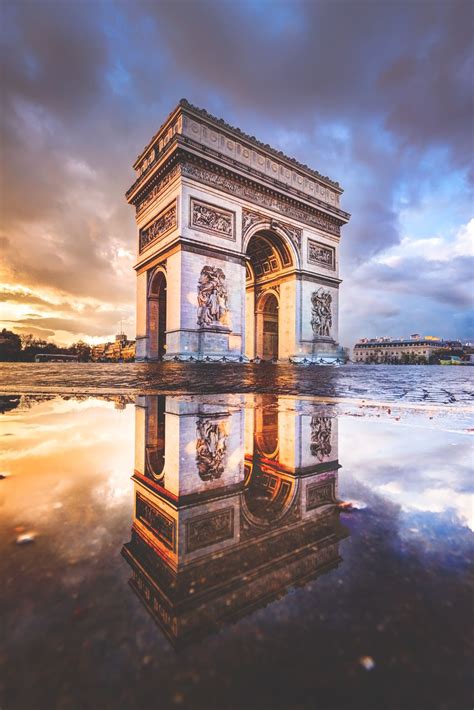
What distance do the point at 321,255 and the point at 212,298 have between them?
7.24 m

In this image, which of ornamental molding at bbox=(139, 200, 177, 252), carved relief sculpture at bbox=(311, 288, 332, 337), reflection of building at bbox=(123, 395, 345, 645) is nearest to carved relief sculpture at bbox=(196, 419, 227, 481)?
reflection of building at bbox=(123, 395, 345, 645)

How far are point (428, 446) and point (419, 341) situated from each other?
74.1 metres

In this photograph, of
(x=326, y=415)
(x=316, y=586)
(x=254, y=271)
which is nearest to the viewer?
(x=316, y=586)

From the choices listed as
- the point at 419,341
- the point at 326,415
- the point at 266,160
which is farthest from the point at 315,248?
the point at 419,341

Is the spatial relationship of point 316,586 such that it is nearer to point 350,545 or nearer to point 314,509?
point 350,545

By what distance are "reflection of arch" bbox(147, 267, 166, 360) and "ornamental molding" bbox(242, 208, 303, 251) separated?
4.02 m

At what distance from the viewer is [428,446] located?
4.40ft

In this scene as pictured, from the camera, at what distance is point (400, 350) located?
218ft

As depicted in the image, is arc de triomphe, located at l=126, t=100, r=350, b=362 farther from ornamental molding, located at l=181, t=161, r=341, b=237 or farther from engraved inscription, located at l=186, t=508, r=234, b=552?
engraved inscription, located at l=186, t=508, r=234, b=552

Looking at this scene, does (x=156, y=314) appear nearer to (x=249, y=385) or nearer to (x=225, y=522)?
→ (x=249, y=385)

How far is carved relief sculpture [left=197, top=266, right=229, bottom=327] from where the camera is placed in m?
12.0

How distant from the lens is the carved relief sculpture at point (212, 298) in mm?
11984

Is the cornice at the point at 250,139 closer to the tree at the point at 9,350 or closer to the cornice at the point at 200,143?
the cornice at the point at 200,143

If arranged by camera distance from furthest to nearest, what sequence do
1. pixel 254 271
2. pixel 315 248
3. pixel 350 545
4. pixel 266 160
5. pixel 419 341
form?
pixel 419 341 → pixel 254 271 → pixel 315 248 → pixel 266 160 → pixel 350 545
